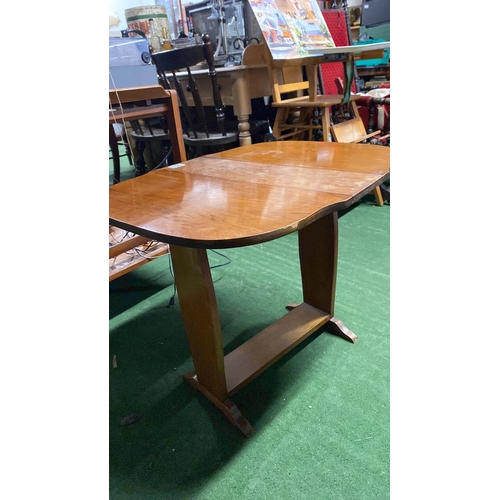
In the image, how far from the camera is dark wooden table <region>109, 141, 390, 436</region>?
64cm

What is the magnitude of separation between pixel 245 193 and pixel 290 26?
176cm

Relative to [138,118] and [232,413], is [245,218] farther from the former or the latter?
[138,118]

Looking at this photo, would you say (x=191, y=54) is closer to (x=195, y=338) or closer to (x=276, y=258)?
(x=276, y=258)

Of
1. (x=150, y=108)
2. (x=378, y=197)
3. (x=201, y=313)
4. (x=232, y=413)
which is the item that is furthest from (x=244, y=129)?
(x=232, y=413)

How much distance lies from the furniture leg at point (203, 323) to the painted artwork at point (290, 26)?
1522mm

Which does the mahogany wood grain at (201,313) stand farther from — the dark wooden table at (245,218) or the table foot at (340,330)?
the table foot at (340,330)

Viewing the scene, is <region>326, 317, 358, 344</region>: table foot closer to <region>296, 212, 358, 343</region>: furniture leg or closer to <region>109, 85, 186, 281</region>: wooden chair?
<region>296, 212, 358, 343</region>: furniture leg

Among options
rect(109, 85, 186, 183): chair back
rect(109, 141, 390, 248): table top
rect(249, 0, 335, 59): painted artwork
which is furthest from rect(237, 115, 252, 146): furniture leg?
rect(109, 141, 390, 248): table top

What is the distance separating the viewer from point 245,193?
782mm

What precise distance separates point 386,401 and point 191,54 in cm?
168

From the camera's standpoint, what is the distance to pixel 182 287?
0.89 metres

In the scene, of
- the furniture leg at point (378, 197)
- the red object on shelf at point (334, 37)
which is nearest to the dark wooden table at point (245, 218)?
the furniture leg at point (378, 197)

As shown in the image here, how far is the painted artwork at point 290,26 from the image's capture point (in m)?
1.91

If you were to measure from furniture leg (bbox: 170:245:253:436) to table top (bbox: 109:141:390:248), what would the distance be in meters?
0.13
